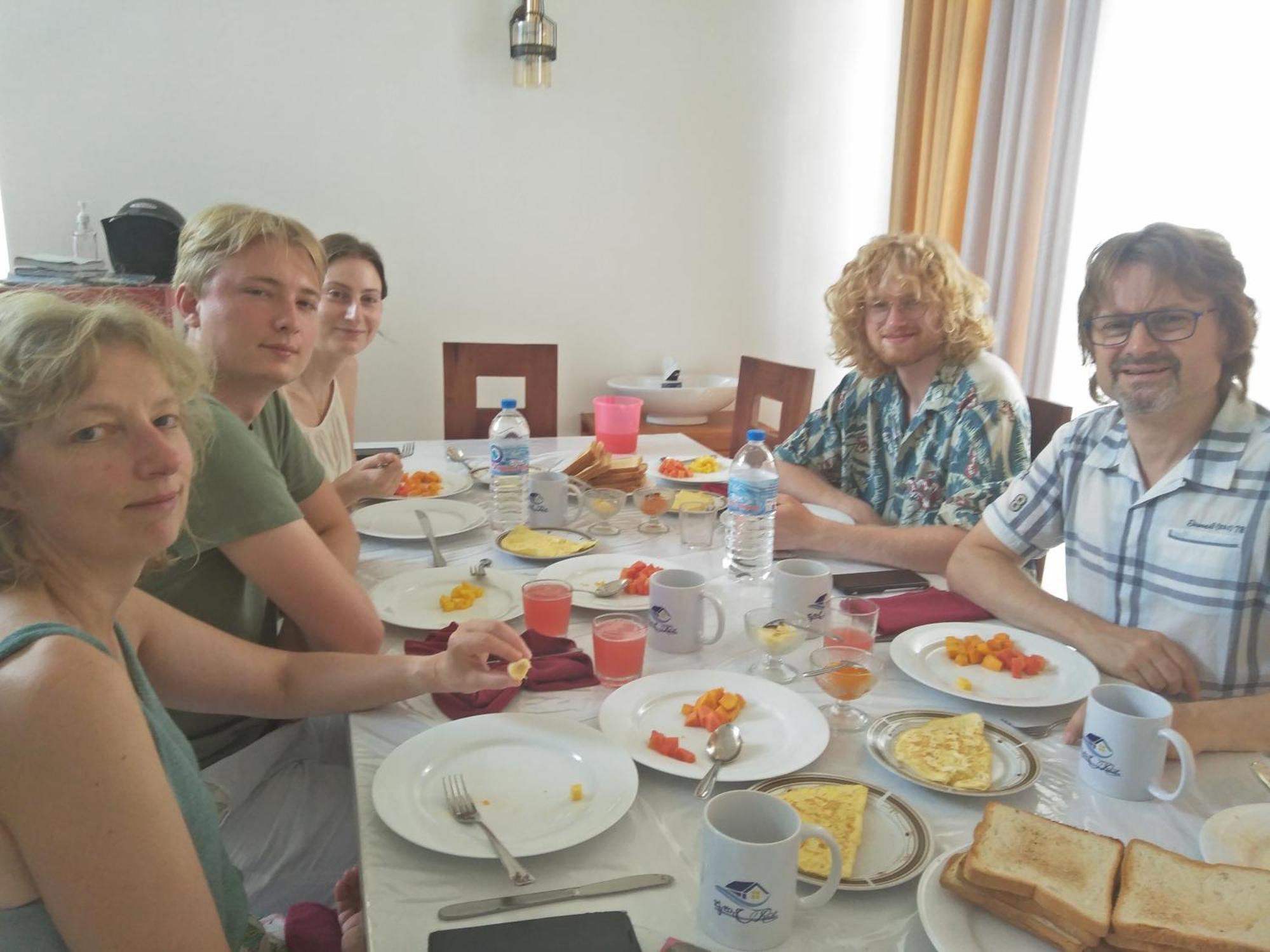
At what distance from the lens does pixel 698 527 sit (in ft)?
5.72

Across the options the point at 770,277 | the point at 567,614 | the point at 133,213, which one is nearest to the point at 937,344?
the point at 567,614

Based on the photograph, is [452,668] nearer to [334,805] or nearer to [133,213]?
[334,805]

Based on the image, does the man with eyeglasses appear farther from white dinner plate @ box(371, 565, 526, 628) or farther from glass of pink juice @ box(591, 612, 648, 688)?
white dinner plate @ box(371, 565, 526, 628)

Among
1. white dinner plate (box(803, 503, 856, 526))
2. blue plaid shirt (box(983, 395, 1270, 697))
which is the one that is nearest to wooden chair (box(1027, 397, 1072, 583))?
white dinner plate (box(803, 503, 856, 526))

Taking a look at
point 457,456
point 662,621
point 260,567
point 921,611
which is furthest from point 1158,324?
point 457,456

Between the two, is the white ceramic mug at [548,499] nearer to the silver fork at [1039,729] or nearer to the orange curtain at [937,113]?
the silver fork at [1039,729]

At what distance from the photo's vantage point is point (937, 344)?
2070 millimetres

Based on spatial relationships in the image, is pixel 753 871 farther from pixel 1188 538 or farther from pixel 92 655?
pixel 1188 538

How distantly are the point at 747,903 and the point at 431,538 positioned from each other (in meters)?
1.13

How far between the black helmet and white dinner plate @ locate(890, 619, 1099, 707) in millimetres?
2697

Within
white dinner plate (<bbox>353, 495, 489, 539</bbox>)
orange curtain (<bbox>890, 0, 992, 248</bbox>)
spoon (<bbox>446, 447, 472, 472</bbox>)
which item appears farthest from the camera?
orange curtain (<bbox>890, 0, 992, 248</bbox>)

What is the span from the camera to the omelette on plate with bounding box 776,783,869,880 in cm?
80

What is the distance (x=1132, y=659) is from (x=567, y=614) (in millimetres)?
809

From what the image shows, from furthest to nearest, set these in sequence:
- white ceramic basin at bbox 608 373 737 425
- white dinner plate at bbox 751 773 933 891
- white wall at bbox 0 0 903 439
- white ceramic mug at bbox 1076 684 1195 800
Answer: white ceramic basin at bbox 608 373 737 425
white wall at bbox 0 0 903 439
white ceramic mug at bbox 1076 684 1195 800
white dinner plate at bbox 751 773 933 891
